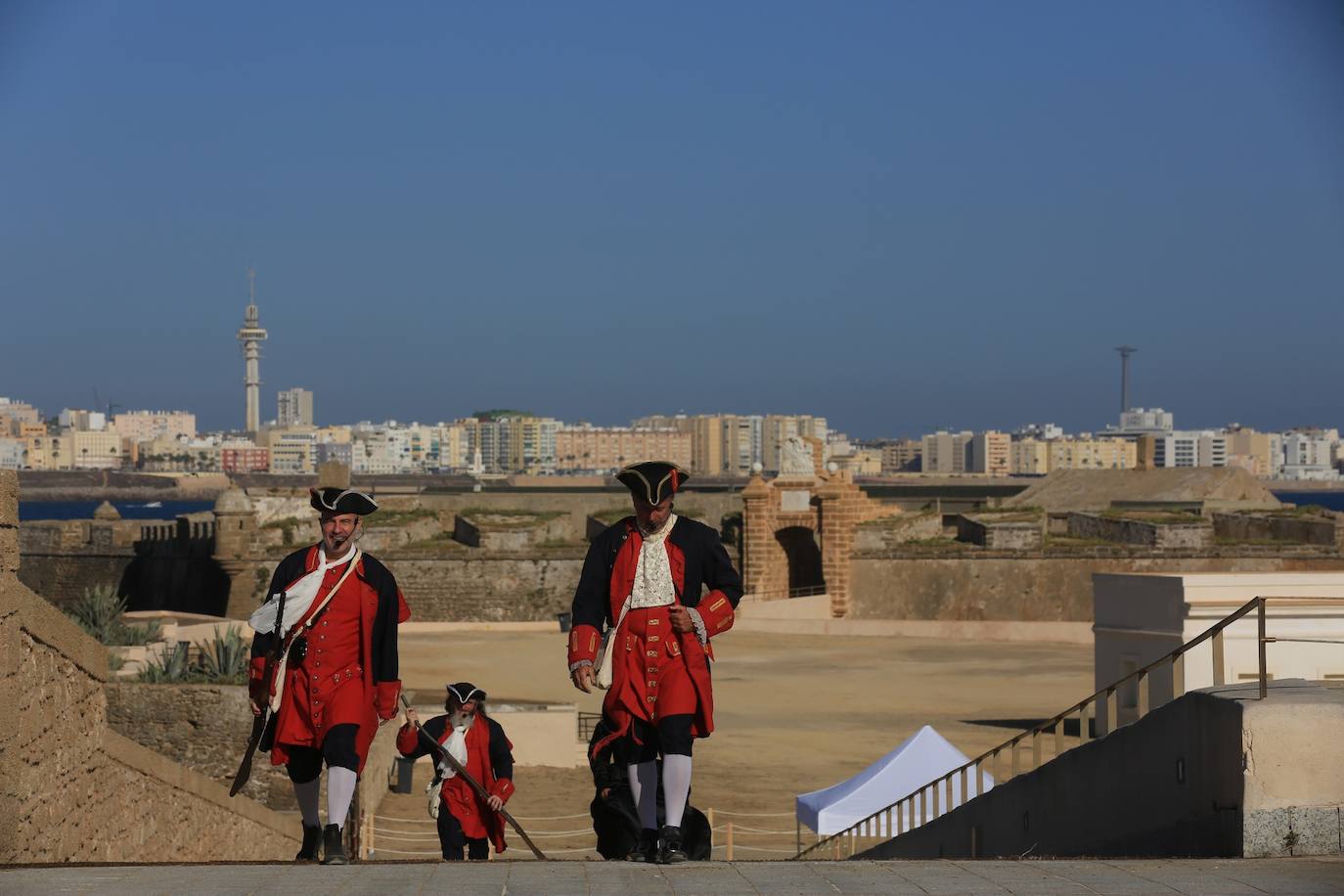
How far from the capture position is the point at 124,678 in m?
15.8

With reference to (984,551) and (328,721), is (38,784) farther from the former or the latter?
(984,551)

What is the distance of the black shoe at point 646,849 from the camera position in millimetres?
6656

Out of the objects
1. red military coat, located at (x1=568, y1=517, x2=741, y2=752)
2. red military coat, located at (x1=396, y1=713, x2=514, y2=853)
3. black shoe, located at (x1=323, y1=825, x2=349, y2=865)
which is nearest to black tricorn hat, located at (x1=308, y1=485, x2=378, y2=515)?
red military coat, located at (x1=568, y1=517, x2=741, y2=752)

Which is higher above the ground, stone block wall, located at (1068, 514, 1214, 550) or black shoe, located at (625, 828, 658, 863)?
black shoe, located at (625, 828, 658, 863)

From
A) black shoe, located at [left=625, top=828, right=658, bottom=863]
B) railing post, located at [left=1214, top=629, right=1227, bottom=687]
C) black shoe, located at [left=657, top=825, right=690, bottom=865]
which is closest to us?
black shoe, located at [left=657, top=825, right=690, bottom=865]

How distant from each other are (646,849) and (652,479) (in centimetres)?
149

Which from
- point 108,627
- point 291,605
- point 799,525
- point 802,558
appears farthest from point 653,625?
point 802,558

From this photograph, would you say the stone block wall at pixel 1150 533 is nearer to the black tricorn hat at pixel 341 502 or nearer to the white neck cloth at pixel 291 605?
the black tricorn hat at pixel 341 502

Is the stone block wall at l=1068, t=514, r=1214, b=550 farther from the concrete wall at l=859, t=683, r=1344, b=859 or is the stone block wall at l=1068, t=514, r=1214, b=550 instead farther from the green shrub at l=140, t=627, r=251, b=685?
the concrete wall at l=859, t=683, r=1344, b=859

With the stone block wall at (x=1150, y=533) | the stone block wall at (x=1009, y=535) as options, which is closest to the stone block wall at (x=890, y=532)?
the stone block wall at (x=1009, y=535)

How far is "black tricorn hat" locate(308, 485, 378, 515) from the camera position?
696cm

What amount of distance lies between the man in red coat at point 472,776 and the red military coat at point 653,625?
1350 mm

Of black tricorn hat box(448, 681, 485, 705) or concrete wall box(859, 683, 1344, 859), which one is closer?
concrete wall box(859, 683, 1344, 859)

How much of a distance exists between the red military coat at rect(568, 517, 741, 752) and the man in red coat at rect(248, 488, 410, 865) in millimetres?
834
